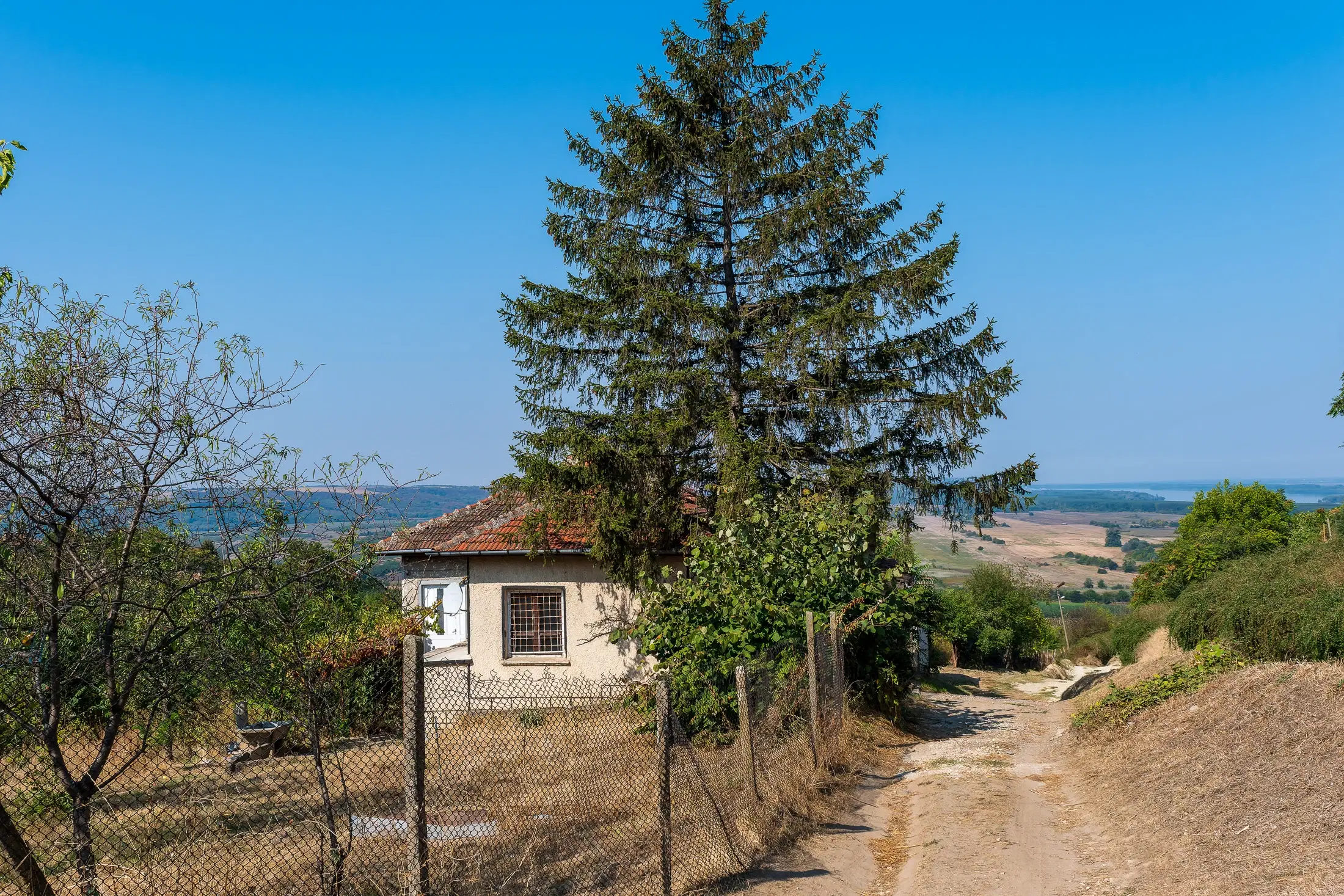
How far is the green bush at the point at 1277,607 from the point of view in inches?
478

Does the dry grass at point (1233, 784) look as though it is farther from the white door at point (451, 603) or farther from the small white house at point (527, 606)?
the white door at point (451, 603)

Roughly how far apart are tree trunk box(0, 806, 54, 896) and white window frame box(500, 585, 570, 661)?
1315cm

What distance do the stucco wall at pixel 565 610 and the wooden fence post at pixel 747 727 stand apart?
31.4ft

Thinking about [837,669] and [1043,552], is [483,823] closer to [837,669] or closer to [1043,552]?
[837,669]

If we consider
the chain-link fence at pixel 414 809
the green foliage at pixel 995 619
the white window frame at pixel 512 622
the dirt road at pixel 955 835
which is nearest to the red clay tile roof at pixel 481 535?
the white window frame at pixel 512 622

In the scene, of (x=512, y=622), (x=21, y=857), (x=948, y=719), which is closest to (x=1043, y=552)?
(x=948, y=719)

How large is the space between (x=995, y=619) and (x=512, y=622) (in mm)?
29976

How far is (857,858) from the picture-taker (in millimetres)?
8648

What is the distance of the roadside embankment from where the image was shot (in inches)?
279

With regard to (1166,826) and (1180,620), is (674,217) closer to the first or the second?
(1180,620)

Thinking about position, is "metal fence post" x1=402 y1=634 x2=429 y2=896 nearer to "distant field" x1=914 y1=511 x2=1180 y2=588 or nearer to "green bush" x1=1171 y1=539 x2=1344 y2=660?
"green bush" x1=1171 y1=539 x2=1344 y2=660

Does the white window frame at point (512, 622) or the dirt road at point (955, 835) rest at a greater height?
the white window frame at point (512, 622)

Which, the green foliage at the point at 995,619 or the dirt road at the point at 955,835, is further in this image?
the green foliage at the point at 995,619

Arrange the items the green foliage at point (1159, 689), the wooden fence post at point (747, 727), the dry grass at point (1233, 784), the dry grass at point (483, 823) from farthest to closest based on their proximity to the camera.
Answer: the green foliage at point (1159, 689) < the wooden fence post at point (747, 727) < the dry grass at point (1233, 784) < the dry grass at point (483, 823)
